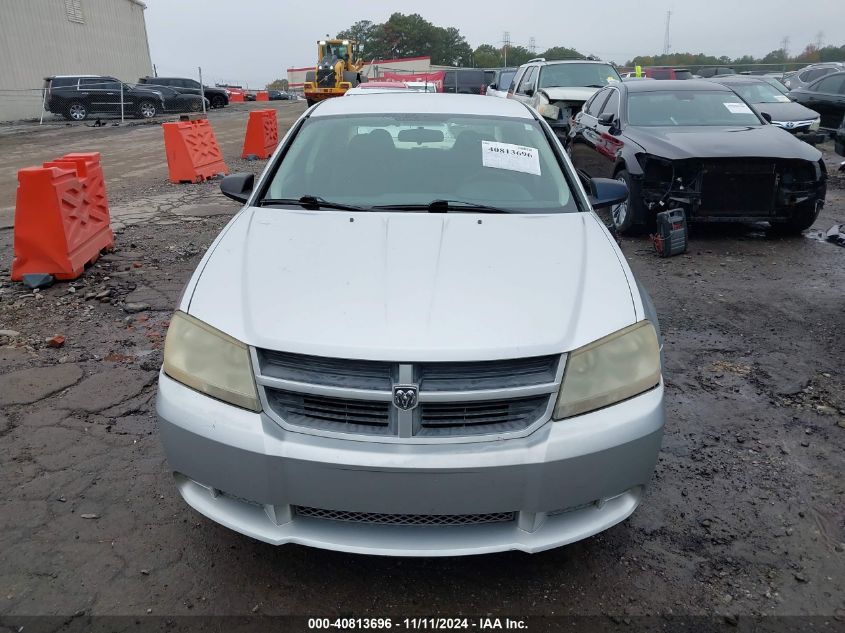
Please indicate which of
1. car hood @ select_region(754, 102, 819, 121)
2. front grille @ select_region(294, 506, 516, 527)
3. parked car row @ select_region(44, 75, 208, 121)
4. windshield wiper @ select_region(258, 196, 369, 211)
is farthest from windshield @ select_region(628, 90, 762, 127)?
parked car row @ select_region(44, 75, 208, 121)

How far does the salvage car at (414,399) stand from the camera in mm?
2012

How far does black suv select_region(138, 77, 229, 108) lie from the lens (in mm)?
34500

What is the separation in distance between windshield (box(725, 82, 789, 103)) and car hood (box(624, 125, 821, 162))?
6815 millimetres

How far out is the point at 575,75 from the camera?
13445 millimetres

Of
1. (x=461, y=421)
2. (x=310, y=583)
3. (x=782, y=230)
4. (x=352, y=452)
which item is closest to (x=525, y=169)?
(x=461, y=421)

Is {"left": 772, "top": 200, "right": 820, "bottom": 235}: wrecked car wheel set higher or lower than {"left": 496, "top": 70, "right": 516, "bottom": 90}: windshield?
lower

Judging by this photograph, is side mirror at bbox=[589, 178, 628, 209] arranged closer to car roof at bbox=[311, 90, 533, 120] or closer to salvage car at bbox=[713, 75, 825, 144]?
car roof at bbox=[311, 90, 533, 120]

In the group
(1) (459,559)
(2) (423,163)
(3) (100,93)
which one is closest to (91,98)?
(3) (100,93)

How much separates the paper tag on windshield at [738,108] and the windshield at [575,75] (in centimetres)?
607

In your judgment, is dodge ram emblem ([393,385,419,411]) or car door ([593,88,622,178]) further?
car door ([593,88,622,178])

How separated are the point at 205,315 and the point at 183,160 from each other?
372 inches

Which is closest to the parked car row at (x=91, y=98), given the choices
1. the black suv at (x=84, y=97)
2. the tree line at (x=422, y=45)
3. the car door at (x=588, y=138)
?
Answer: the black suv at (x=84, y=97)

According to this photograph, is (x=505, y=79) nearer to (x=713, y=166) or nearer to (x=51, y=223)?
(x=713, y=166)

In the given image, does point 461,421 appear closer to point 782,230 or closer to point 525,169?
point 525,169
